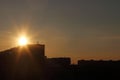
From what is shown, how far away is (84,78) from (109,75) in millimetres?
4715

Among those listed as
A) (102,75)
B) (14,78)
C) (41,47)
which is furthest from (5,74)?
(102,75)

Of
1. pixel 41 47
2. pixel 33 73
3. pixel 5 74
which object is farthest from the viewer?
pixel 41 47

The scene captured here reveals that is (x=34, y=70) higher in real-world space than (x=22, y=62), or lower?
lower

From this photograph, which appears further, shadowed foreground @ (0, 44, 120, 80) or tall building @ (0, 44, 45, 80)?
shadowed foreground @ (0, 44, 120, 80)

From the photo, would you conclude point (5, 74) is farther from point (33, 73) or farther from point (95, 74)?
point (95, 74)

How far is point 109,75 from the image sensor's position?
4753 centimetres

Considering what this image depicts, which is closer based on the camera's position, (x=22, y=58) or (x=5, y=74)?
(x=5, y=74)

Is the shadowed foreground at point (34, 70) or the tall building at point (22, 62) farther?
the shadowed foreground at point (34, 70)

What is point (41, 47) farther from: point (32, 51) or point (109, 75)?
point (109, 75)

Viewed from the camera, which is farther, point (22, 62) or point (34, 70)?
point (34, 70)

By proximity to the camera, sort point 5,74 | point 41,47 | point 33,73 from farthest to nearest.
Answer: point 41,47, point 33,73, point 5,74

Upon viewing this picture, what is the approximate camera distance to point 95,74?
154ft

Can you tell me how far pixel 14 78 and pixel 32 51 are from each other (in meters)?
6.09

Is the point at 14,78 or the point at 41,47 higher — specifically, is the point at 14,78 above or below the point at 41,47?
below
